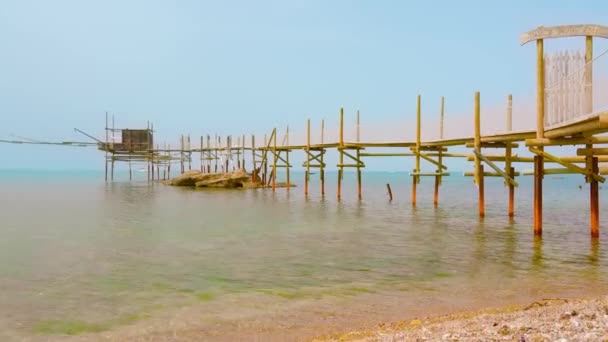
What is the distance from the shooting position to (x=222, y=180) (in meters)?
44.9

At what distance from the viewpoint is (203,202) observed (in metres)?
29.8

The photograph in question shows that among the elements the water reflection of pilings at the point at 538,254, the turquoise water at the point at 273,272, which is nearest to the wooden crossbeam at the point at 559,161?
the turquoise water at the point at 273,272

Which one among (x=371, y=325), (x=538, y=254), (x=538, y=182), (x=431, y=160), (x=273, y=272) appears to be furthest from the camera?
(x=431, y=160)

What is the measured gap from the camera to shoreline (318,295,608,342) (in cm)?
479

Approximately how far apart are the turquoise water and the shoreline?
63cm

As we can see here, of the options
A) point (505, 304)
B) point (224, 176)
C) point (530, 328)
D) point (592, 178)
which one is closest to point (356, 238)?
point (592, 178)

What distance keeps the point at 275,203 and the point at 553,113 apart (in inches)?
770

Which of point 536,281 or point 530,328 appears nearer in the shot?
point 530,328

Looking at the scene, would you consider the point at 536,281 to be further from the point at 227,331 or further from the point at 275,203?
the point at 275,203

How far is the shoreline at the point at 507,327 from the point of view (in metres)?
4.79

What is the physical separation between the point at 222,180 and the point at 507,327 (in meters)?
40.8

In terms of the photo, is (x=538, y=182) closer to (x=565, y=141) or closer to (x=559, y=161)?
(x=559, y=161)

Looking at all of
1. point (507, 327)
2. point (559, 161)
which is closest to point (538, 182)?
point (559, 161)

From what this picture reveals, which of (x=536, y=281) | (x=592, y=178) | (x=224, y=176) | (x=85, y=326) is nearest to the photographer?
(x=85, y=326)
